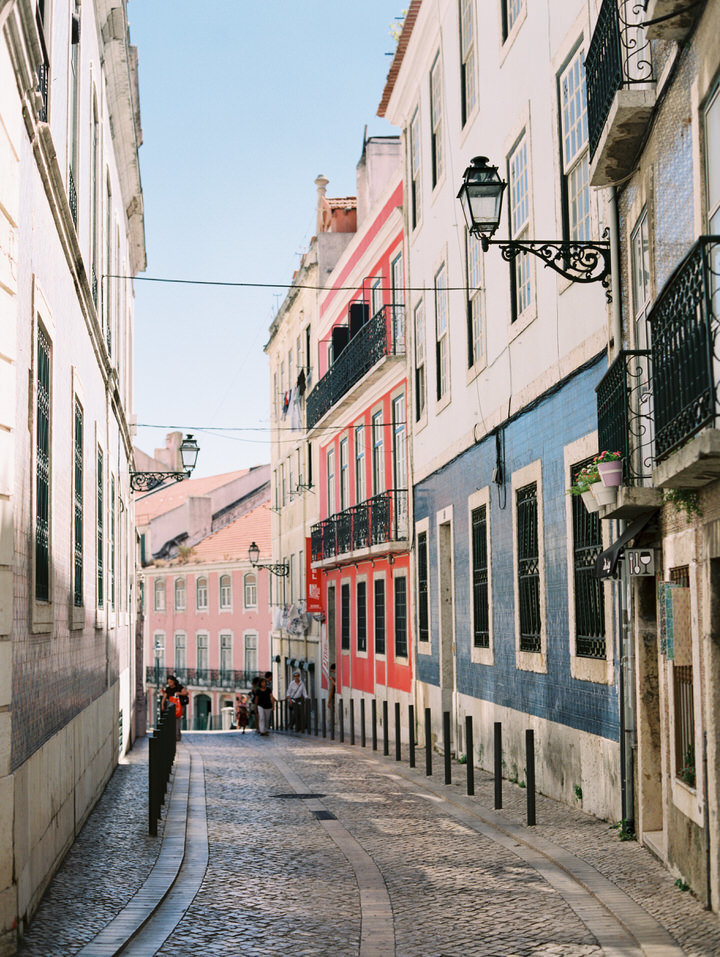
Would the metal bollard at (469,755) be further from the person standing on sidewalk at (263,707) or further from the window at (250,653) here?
the window at (250,653)

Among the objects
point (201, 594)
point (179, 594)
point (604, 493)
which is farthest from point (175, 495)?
point (604, 493)

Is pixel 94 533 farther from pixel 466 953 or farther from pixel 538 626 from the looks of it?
pixel 466 953

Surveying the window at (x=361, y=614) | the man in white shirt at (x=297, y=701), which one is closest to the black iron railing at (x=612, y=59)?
the window at (x=361, y=614)

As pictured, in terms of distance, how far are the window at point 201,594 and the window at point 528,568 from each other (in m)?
45.7

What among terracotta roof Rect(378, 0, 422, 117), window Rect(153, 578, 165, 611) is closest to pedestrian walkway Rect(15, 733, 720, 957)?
terracotta roof Rect(378, 0, 422, 117)

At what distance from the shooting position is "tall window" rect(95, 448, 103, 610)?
1612 centimetres

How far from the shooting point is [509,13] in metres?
15.8

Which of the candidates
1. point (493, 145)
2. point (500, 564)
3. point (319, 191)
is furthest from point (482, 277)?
point (319, 191)

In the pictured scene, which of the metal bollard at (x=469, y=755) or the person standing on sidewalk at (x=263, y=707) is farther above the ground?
the metal bollard at (x=469, y=755)

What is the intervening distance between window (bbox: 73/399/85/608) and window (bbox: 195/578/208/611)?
46.5 m

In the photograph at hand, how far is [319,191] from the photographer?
38031 mm

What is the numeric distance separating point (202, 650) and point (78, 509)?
4796cm

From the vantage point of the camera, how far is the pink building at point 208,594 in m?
56.3

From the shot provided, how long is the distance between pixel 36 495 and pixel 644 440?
4.66m
